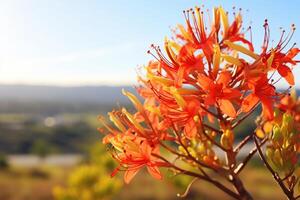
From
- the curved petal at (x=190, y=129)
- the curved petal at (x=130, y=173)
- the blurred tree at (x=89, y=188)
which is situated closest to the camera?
the curved petal at (x=190, y=129)

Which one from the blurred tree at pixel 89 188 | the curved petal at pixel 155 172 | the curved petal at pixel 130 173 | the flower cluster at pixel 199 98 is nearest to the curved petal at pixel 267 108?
the flower cluster at pixel 199 98

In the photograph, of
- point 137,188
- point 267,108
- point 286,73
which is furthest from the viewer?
point 137,188

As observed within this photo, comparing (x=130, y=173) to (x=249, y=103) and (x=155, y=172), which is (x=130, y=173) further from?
(x=249, y=103)

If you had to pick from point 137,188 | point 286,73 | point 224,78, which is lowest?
point 286,73

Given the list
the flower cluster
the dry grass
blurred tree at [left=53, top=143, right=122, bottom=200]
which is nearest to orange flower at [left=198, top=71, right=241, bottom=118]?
the flower cluster

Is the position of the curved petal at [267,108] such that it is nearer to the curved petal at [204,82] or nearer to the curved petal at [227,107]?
the curved petal at [227,107]

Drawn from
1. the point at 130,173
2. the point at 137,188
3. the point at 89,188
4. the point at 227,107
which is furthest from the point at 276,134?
the point at 137,188

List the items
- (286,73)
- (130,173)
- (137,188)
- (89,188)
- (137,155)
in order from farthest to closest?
1. (137,188)
2. (89,188)
3. (130,173)
4. (137,155)
5. (286,73)

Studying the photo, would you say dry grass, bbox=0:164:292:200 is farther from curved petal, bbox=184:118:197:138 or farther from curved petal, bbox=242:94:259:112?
curved petal, bbox=242:94:259:112

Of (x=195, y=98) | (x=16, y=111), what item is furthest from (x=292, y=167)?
(x=16, y=111)
